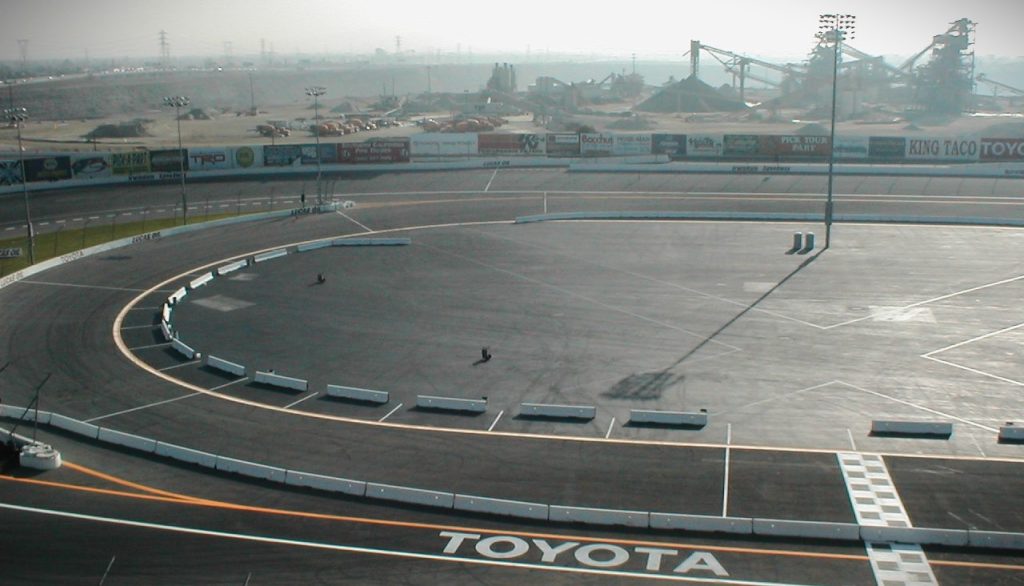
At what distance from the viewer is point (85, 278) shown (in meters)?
48.8

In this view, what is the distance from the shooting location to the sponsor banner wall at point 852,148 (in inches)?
A: 3285

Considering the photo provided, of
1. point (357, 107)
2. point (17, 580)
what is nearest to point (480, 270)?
point (17, 580)

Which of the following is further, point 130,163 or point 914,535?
point 130,163

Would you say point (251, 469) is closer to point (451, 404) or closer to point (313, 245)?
point (451, 404)

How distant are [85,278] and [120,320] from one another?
8853mm

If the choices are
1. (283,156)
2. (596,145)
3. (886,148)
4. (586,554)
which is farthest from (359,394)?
(886,148)

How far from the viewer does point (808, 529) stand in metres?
21.6

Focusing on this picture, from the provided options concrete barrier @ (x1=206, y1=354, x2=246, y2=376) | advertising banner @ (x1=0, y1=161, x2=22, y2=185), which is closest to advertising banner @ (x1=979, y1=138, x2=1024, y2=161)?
concrete barrier @ (x1=206, y1=354, x2=246, y2=376)

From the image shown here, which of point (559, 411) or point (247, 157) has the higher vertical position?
point (247, 157)

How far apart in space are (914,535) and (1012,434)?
25.8ft

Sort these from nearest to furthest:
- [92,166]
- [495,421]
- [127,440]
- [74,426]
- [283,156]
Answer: [127,440], [74,426], [495,421], [92,166], [283,156]

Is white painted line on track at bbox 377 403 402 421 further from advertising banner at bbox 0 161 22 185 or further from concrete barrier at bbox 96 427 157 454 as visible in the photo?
advertising banner at bbox 0 161 22 185

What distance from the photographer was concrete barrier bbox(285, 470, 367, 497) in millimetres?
24062

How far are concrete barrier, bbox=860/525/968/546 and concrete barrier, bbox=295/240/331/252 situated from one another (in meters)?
39.6
